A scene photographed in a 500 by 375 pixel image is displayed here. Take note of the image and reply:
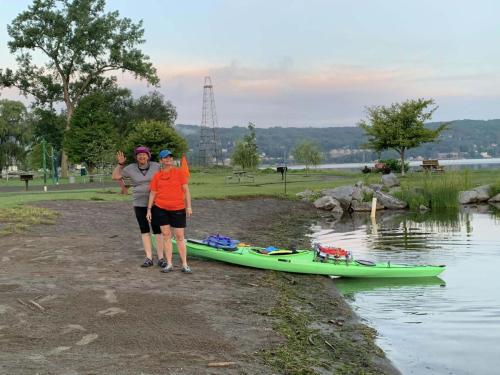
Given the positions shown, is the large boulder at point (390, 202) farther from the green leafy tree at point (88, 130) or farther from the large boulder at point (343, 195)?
the green leafy tree at point (88, 130)

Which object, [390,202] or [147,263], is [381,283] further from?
[390,202]

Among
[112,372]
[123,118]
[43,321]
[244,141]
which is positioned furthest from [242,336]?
[123,118]

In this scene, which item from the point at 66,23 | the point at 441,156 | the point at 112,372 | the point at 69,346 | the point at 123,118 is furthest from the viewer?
the point at 441,156

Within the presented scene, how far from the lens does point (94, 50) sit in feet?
208

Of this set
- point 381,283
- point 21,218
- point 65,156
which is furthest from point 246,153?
point 381,283

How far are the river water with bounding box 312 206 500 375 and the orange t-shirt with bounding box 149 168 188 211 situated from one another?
372 centimetres

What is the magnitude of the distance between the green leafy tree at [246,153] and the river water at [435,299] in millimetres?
47449

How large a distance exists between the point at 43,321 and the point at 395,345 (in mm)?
4725

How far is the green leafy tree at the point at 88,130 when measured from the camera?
58.8 metres

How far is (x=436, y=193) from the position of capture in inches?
1296

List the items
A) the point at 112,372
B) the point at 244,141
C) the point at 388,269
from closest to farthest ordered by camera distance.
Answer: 1. the point at 112,372
2. the point at 388,269
3. the point at 244,141

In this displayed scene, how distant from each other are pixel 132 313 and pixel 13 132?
86086 mm

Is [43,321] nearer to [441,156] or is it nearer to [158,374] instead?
[158,374]

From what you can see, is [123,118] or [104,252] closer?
[104,252]
